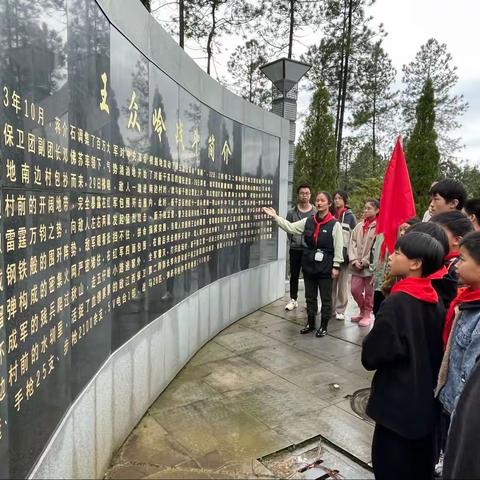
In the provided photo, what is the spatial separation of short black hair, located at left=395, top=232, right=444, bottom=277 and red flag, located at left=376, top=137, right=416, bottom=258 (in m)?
1.59

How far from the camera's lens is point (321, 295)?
15.0ft

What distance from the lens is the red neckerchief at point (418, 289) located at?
1.71m

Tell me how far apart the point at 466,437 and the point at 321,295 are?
11.8 feet

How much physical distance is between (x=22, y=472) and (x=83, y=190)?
1183mm

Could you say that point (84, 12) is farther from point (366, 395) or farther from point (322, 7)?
point (322, 7)

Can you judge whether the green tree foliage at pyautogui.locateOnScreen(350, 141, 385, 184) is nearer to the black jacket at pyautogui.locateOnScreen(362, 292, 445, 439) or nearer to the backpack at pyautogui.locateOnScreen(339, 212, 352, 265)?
the backpack at pyautogui.locateOnScreen(339, 212, 352, 265)

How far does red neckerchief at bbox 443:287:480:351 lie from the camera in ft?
4.98

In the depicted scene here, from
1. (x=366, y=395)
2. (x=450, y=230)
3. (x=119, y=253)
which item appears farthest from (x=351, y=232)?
(x=119, y=253)

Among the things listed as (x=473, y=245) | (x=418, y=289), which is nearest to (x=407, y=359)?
(x=418, y=289)

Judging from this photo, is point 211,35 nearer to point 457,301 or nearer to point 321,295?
point 321,295

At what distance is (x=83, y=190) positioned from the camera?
6.44 ft

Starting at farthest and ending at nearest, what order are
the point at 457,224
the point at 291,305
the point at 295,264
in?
the point at 291,305 < the point at 295,264 < the point at 457,224

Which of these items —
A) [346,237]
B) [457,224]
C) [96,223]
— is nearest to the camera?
[96,223]

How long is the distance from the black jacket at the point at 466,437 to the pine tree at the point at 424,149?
1582 centimetres
